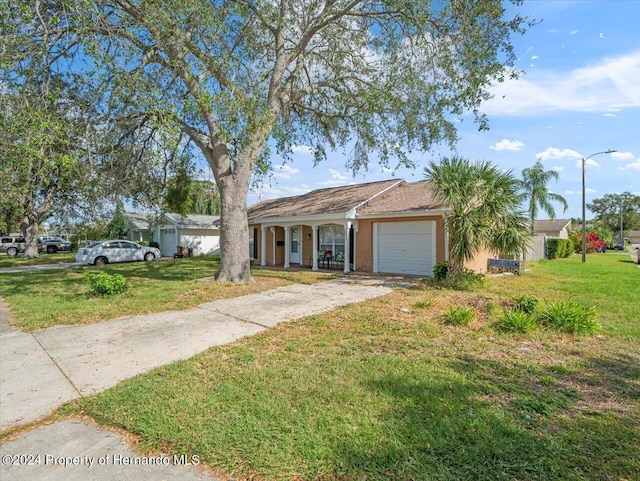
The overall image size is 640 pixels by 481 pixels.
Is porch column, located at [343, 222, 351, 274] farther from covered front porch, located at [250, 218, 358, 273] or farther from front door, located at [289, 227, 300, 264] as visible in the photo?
front door, located at [289, 227, 300, 264]

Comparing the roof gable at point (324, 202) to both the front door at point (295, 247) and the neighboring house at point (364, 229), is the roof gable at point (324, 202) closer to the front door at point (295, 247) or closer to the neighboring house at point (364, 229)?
the neighboring house at point (364, 229)

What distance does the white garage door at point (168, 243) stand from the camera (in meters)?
28.9

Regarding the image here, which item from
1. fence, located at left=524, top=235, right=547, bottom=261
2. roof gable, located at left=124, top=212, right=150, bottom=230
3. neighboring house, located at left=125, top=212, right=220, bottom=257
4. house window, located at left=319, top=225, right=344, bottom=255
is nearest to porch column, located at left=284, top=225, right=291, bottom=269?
house window, located at left=319, top=225, right=344, bottom=255

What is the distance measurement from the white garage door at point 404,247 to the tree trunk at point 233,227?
584 cm

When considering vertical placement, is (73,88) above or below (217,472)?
above

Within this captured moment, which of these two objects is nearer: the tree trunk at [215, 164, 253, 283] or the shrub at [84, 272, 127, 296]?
the shrub at [84, 272, 127, 296]

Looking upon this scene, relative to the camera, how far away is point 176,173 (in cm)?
1522

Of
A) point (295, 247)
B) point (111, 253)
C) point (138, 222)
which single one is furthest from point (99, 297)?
point (138, 222)

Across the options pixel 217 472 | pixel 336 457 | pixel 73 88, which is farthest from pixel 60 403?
pixel 73 88

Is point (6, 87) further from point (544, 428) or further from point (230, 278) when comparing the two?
point (544, 428)

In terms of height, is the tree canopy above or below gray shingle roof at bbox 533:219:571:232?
above

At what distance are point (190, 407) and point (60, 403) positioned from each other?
156cm

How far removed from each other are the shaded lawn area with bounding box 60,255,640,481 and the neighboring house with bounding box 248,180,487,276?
25.0 ft

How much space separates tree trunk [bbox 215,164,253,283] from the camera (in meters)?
11.6
